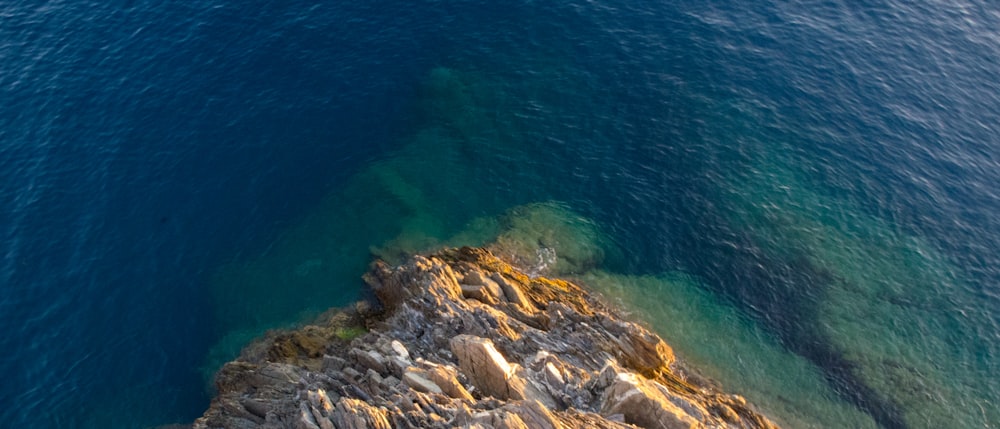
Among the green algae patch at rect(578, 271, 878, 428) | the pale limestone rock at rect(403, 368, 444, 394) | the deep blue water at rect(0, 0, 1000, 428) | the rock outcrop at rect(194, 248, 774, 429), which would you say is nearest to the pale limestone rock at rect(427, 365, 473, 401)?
the rock outcrop at rect(194, 248, 774, 429)

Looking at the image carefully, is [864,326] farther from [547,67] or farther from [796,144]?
[547,67]

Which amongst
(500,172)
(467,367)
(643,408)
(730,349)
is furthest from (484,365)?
(500,172)

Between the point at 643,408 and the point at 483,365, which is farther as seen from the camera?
the point at 483,365

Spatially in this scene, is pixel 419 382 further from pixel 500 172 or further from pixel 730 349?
pixel 500 172

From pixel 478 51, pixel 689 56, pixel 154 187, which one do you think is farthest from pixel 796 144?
pixel 154 187

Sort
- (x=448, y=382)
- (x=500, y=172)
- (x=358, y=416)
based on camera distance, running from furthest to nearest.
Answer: (x=500, y=172) < (x=448, y=382) < (x=358, y=416)

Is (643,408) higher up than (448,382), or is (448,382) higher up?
(643,408)
